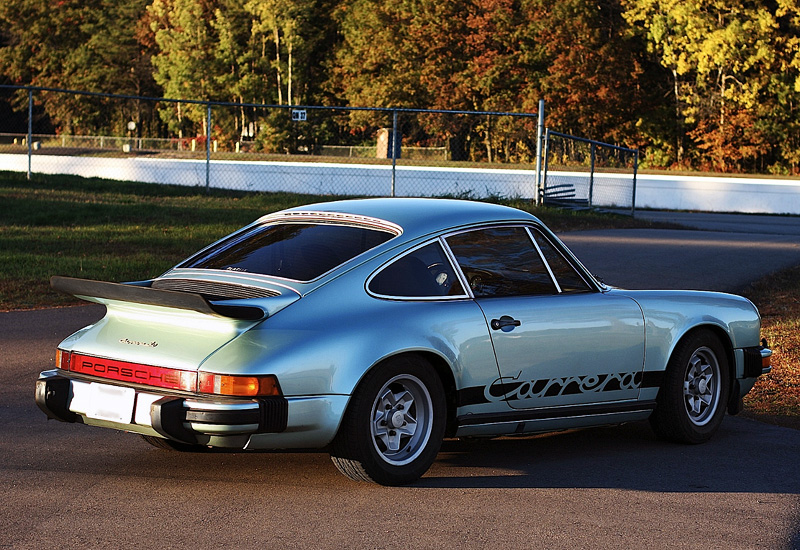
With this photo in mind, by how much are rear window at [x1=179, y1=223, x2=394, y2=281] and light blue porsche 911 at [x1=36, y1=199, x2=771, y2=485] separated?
1cm

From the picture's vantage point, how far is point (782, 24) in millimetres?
49781

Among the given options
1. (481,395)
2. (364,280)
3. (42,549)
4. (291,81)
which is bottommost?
(42,549)

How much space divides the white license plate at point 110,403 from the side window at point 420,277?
4.06ft

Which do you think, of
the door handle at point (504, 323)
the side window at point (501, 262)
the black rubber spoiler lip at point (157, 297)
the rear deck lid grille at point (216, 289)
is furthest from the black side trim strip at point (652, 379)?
the black rubber spoiler lip at point (157, 297)

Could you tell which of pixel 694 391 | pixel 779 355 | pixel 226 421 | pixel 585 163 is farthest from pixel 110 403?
pixel 585 163

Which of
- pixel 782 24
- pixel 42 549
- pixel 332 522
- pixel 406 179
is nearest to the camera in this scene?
pixel 42 549

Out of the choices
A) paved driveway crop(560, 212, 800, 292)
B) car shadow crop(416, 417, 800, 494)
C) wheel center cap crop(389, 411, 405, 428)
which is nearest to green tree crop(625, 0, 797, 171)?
paved driveway crop(560, 212, 800, 292)

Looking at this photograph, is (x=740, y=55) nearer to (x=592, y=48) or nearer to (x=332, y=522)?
(x=592, y=48)

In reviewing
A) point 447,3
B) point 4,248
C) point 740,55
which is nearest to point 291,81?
point 447,3

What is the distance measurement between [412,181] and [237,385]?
33624 mm

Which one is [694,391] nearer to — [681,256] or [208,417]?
[208,417]

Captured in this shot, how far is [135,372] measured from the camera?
5.17 metres

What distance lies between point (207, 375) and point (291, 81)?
60018mm

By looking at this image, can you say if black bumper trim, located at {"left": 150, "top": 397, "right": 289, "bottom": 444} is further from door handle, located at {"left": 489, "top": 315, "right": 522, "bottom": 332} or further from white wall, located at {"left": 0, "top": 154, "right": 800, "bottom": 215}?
white wall, located at {"left": 0, "top": 154, "right": 800, "bottom": 215}
